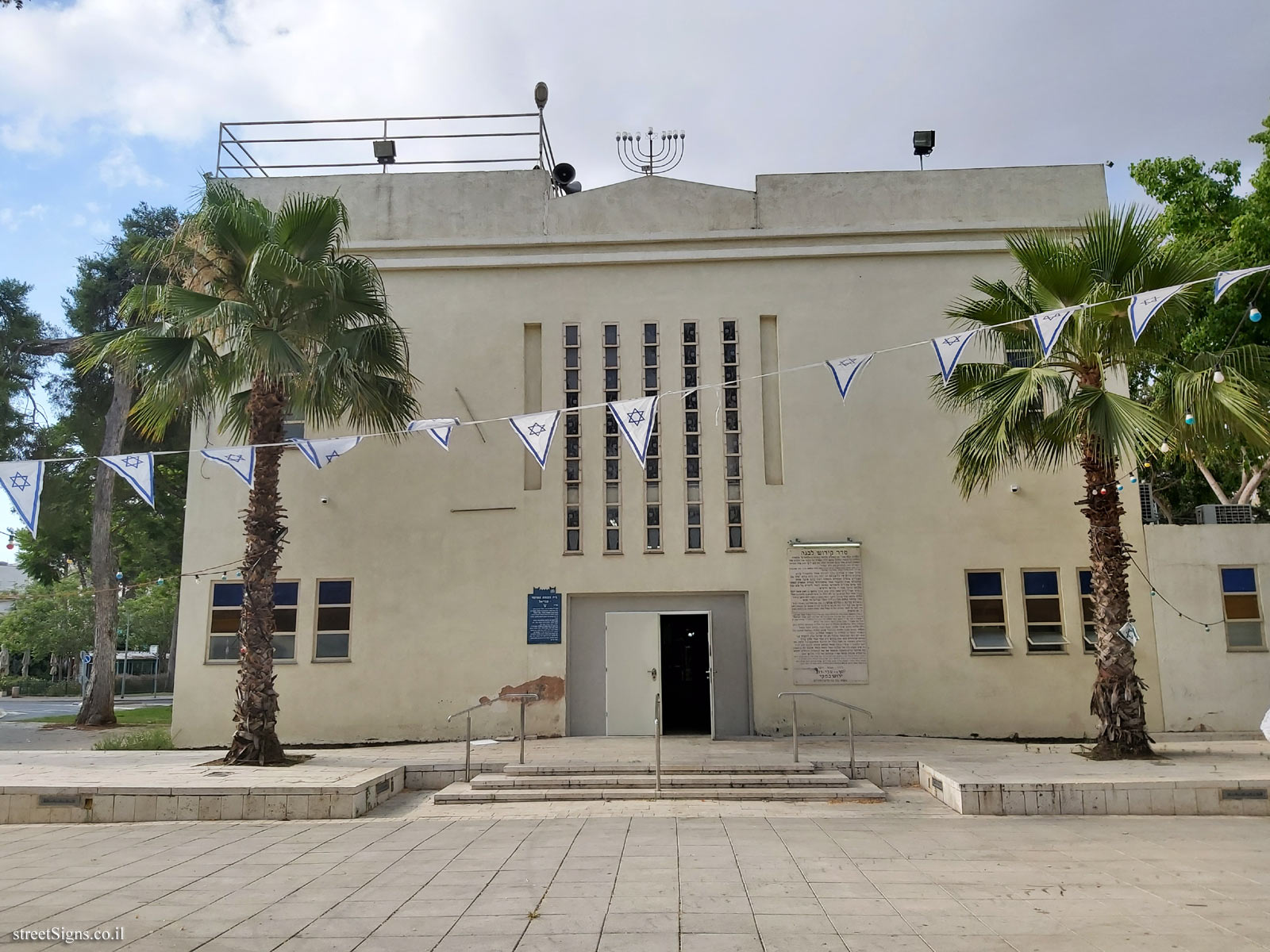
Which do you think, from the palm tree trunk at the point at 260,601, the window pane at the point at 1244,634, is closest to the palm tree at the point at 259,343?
the palm tree trunk at the point at 260,601

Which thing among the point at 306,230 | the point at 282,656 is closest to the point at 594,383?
the point at 306,230

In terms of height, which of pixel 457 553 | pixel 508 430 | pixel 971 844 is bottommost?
pixel 971 844

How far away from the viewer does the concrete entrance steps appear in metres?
10.3

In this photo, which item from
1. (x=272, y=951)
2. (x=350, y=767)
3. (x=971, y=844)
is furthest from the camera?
(x=350, y=767)

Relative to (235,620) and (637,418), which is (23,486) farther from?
(637,418)

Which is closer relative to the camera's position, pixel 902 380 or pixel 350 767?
pixel 350 767

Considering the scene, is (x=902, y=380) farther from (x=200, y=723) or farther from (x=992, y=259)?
(x=200, y=723)

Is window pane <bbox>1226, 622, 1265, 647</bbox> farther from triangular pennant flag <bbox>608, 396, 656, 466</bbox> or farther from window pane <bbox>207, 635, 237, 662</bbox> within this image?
window pane <bbox>207, 635, 237, 662</bbox>

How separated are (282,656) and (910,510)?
1052 centimetres

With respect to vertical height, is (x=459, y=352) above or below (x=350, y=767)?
above

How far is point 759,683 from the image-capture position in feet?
45.9

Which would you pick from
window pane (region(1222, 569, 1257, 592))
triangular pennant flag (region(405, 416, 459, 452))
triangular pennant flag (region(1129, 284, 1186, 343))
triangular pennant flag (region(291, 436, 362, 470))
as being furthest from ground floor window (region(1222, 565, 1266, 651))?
triangular pennant flag (region(291, 436, 362, 470))

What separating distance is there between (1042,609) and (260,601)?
11.7m

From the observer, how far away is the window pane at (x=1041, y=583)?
46.8 feet
